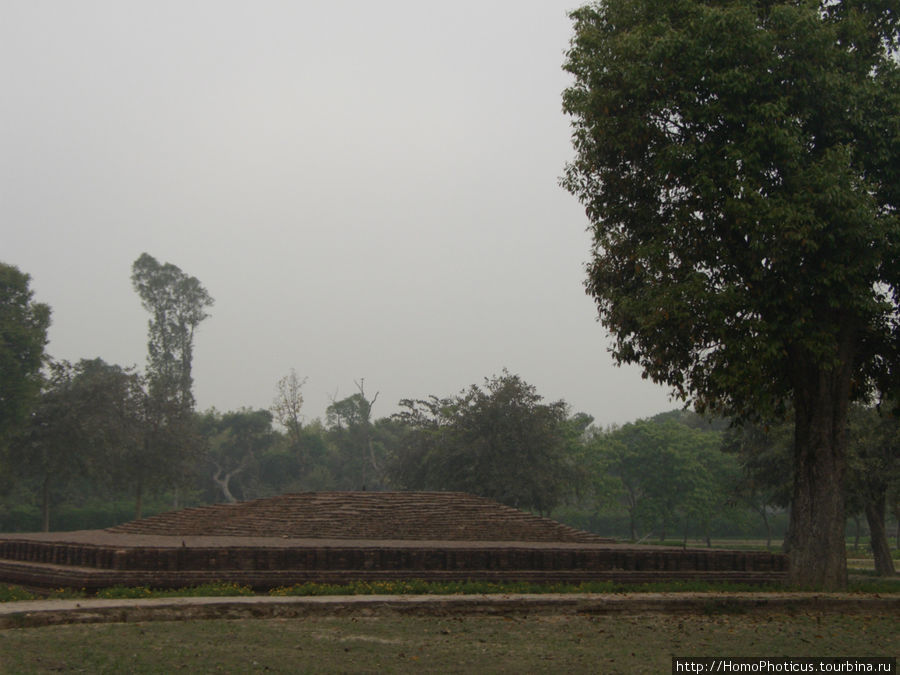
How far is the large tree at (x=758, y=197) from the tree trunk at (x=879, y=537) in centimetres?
1175

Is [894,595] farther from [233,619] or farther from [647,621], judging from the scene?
[233,619]

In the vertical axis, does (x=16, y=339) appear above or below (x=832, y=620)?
above

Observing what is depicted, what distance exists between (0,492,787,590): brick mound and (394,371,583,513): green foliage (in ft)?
51.0

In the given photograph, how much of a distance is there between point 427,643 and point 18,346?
36846 millimetres

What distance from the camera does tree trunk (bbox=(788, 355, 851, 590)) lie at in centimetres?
1484

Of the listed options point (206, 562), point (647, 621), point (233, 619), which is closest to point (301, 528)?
point (206, 562)

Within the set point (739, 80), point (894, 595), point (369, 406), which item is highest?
point (739, 80)

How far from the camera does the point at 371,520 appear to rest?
1844cm

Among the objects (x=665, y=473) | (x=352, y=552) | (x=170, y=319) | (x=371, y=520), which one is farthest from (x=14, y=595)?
(x=170, y=319)

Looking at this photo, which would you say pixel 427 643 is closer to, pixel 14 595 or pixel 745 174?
pixel 14 595

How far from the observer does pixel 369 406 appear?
49750 millimetres

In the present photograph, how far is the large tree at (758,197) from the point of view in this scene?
13633 mm

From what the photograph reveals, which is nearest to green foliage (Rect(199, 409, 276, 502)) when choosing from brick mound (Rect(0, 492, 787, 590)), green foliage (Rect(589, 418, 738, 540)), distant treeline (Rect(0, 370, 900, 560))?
distant treeline (Rect(0, 370, 900, 560))

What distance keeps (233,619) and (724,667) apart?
5911mm
